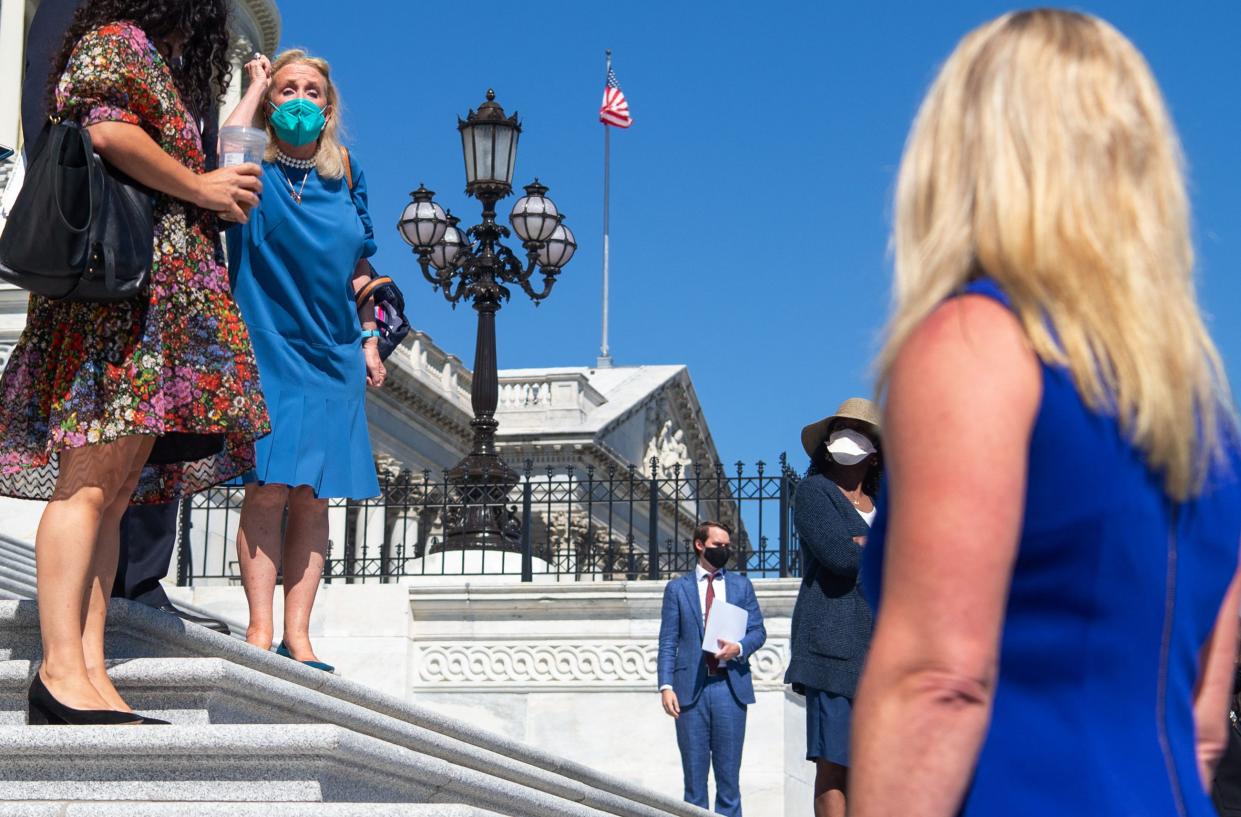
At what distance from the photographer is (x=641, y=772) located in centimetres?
1225

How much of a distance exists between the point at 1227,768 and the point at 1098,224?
17.0ft

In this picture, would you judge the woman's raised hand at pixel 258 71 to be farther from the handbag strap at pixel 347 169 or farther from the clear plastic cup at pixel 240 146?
the clear plastic cup at pixel 240 146

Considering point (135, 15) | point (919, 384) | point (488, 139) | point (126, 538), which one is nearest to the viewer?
point (919, 384)

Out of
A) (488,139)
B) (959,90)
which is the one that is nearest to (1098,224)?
(959,90)

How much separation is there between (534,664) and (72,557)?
8614 millimetres

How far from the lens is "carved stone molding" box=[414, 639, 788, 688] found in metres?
12.5

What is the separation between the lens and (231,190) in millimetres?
4586

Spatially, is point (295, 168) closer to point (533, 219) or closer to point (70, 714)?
point (70, 714)

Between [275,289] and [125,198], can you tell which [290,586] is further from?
[125,198]

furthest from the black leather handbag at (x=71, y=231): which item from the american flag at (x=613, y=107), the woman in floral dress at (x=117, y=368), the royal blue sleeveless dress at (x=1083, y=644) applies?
the american flag at (x=613, y=107)

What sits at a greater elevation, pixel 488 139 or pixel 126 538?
pixel 488 139

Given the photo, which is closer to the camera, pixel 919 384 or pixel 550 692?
pixel 919 384

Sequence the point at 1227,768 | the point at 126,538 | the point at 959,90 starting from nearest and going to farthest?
the point at 959,90 → the point at 126,538 → the point at 1227,768

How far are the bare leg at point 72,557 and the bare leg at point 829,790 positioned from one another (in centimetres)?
267
